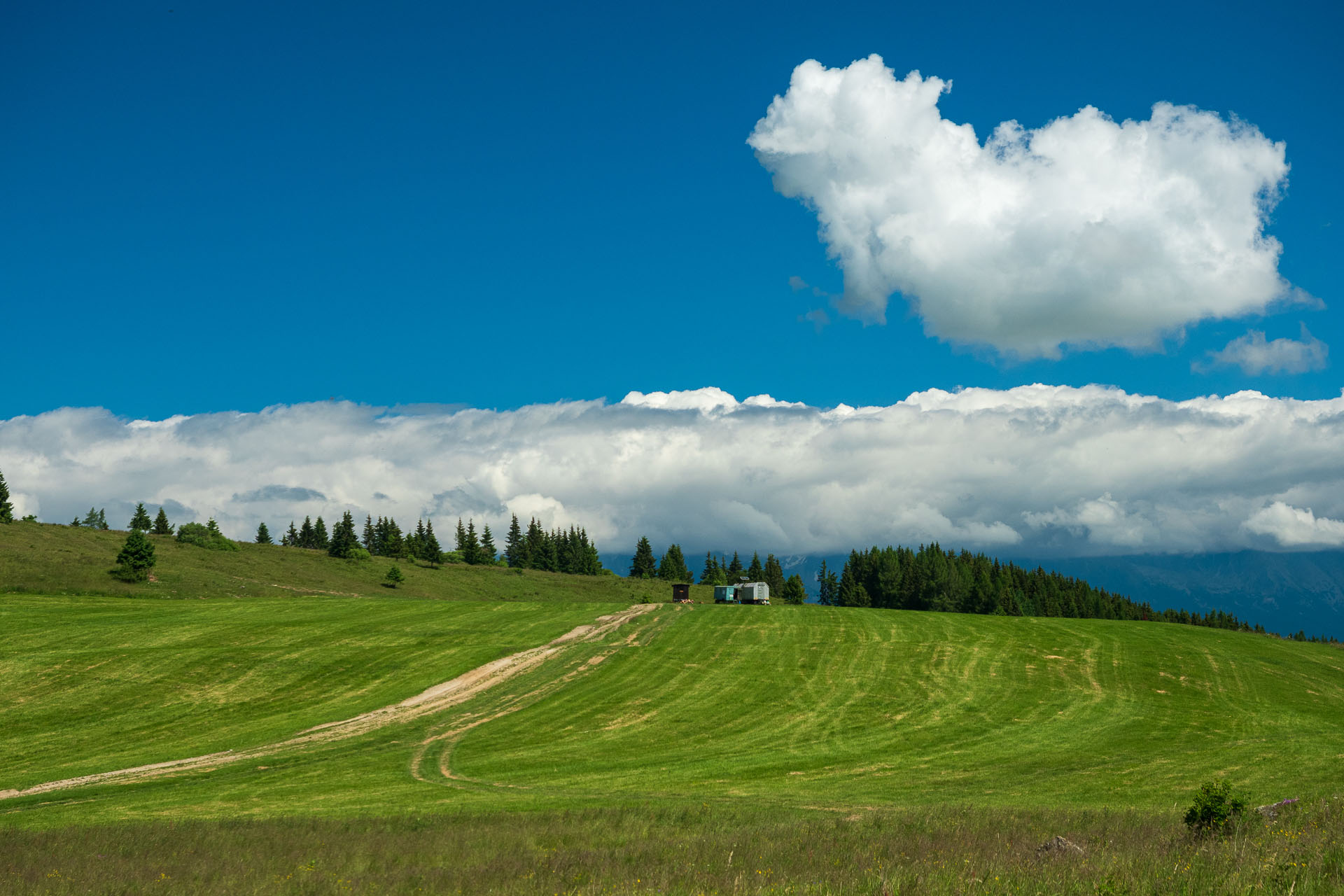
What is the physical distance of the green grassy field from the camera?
57.5ft

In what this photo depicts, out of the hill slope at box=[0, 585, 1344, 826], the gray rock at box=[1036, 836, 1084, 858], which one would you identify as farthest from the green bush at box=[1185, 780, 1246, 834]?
the hill slope at box=[0, 585, 1344, 826]

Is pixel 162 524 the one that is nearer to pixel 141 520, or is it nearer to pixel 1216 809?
pixel 141 520

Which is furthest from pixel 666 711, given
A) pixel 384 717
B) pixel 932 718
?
pixel 384 717

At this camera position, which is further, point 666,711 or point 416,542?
point 416,542

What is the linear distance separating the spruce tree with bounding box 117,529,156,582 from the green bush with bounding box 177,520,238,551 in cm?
4018

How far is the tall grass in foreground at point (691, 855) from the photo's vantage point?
46.2ft

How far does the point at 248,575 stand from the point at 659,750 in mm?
103187

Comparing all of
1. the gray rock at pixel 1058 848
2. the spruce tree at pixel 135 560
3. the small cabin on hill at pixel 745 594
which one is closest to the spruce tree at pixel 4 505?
the spruce tree at pixel 135 560

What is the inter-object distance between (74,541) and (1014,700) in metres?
129

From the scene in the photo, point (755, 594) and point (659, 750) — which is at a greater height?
point (755, 594)

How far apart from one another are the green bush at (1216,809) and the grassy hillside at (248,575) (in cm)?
8443

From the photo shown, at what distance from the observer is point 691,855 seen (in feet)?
61.3

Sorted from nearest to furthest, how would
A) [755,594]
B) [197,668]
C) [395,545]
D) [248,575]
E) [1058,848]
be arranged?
[1058,848]
[197,668]
[755,594]
[248,575]
[395,545]

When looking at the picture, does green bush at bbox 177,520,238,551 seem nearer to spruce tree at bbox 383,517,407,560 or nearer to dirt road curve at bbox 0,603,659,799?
spruce tree at bbox 383,517,407,560
